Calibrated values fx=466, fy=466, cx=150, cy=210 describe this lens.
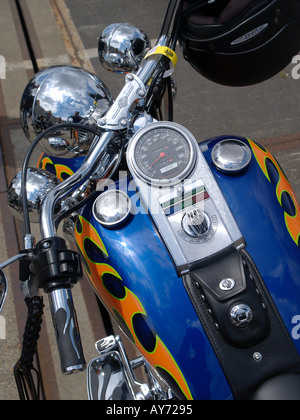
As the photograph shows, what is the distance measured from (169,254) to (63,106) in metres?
0.75

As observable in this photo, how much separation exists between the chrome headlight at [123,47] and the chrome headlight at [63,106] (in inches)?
8.9

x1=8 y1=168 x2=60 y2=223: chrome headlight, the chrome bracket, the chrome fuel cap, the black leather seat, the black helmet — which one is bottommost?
the black leather seat

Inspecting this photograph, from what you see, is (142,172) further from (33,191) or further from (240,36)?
(240,36)

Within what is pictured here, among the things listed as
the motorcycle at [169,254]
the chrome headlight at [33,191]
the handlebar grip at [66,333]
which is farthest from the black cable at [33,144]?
the handlebar grip at [66,333]

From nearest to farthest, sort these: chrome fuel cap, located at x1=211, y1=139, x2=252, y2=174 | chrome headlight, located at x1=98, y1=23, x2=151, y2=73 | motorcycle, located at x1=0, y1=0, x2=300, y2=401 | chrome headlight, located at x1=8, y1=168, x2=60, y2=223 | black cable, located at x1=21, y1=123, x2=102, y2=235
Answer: motorcycle, located at x1=0, y1=0, x2=300, y2=401
black cable, located at x1=21, y1=123, x2=102, y2=235
chrome fuel cap, located at x1=211, y1=139, x2=252, y2=174
chrome headlight, located at x1=8, y1=168, x2=60, y2=223
chrome headlight, located at x1=98, y1=23, x2=151, y2=73

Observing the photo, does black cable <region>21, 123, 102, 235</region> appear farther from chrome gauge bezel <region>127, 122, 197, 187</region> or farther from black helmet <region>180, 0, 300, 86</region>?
black helmet <region>180, 0, 300, 86</region>

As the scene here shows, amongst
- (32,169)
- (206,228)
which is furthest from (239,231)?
(32,169)

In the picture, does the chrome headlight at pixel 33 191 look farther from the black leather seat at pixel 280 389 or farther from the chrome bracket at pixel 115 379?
the black leather seat at pixel 280 389

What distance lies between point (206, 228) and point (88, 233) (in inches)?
15.7

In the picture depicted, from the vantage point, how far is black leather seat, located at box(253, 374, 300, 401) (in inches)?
44.4

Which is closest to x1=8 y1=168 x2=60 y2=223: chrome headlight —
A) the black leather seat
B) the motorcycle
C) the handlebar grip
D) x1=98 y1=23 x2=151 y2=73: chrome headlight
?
the motorcycle

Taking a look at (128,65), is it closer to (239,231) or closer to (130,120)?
Answer: (130,120)

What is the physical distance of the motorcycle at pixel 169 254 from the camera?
1.26 meters
